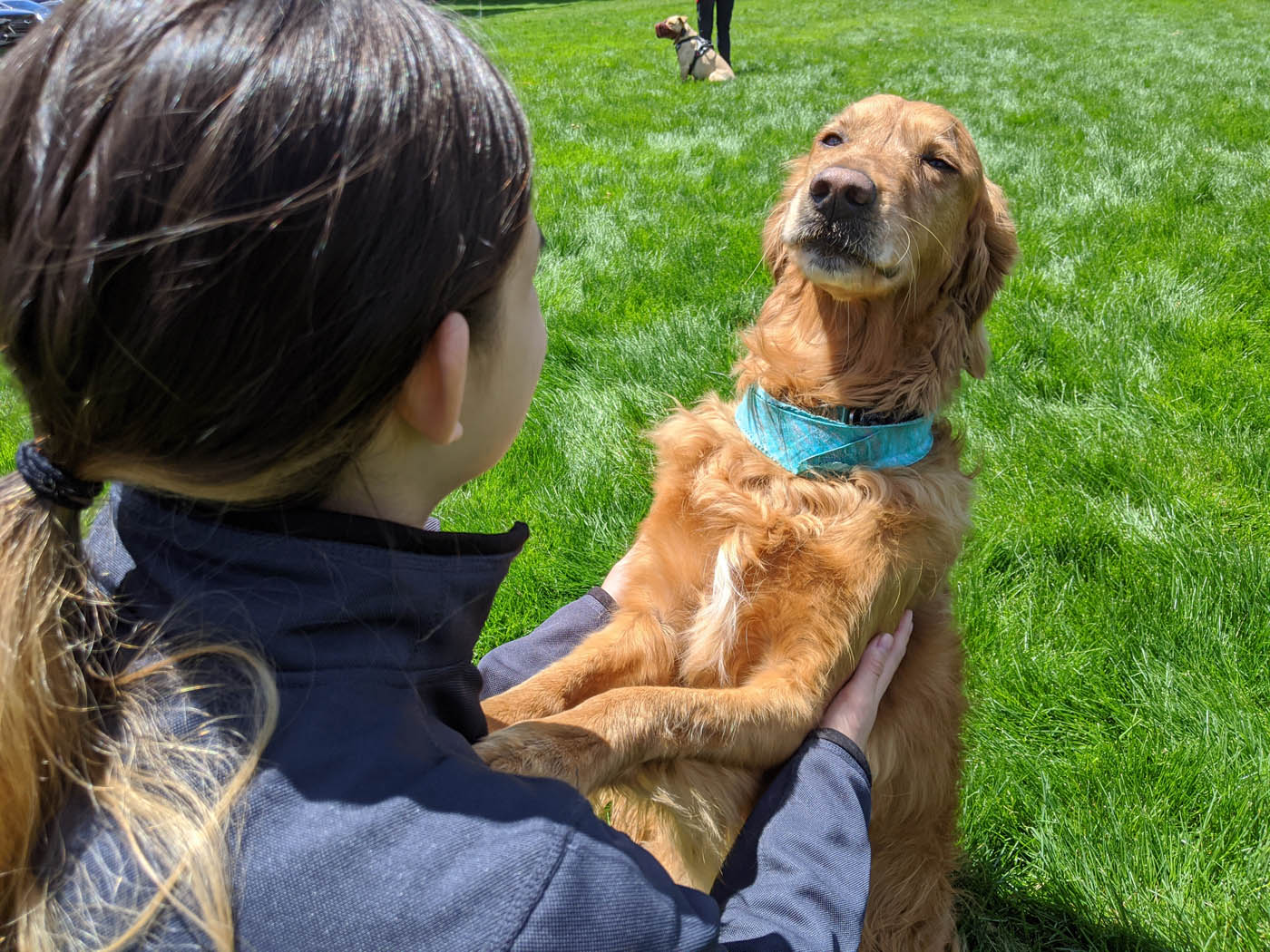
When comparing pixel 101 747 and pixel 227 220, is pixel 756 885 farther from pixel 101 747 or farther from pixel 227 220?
pixel 227 220

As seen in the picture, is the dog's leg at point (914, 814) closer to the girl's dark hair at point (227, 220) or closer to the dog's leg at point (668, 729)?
the dog's leg at point (668, 729)

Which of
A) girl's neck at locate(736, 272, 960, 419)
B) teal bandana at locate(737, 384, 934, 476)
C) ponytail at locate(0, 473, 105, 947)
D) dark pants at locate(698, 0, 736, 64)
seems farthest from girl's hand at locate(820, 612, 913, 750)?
dark pants at locate(698, 0, 736, 64)

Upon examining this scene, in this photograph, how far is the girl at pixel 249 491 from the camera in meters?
0.80

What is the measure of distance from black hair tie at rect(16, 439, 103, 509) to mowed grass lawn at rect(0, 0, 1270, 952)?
72 cm

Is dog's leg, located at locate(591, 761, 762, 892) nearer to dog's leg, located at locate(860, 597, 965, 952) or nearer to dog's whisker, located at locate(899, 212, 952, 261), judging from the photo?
dog's leg, located at locate(860, 597, 965, 952)

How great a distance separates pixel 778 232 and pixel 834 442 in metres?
0.77

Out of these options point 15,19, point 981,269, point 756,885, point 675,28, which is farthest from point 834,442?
point 675,28

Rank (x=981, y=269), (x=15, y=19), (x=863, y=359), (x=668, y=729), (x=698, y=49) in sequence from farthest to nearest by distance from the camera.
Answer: (x=698, y=49) → (x=15, y=19) → (x=981, y=269) → (x=863, y=359) → (x=668, y=729)

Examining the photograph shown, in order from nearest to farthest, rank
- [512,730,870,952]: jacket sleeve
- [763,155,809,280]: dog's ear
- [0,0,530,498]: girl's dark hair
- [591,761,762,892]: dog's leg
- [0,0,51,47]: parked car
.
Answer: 1. [0,0,530,498]: girl's dark hair
2. [512,730,870,952]: jacket sleeve
3. [591,761,762,892]: dog's leg
4. [763,155,809,280]: dog's ear
5. [0,0,51,47]: parked car

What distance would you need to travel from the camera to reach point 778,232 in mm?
2711

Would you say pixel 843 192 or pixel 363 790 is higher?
pixel 843 192

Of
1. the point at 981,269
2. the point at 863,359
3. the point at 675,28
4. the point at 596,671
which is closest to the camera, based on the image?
the point at 596,671

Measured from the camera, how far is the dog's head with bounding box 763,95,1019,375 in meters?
2.34

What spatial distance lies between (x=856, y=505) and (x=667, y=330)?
1.75 m
